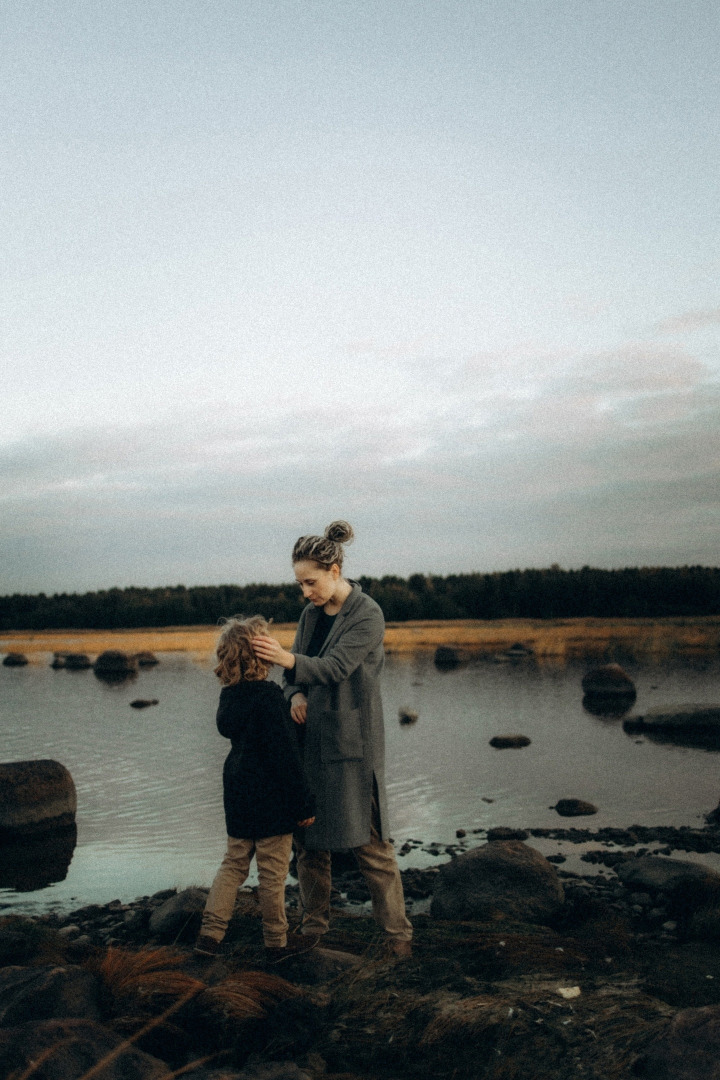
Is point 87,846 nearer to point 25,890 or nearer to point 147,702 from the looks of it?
point 25,890

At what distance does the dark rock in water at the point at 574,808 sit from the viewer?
29.2 feet

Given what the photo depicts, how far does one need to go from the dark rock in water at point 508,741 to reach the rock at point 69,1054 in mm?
10409

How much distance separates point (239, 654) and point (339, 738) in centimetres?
62

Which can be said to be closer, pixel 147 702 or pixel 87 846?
pixel 87 846

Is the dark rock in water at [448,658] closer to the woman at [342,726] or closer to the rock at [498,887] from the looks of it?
the rock at [498,887]

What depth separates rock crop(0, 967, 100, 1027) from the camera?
3469mm

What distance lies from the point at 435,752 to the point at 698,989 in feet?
27.6

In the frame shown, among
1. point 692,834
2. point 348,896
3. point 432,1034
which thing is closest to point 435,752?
point 692,834

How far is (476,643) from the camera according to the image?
112 feet

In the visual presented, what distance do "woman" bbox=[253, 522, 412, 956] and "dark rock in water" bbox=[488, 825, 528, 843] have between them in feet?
11.8

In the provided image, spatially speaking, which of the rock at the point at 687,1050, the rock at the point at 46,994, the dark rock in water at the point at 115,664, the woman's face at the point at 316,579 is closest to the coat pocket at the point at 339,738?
the woman's face at the point at 316,579

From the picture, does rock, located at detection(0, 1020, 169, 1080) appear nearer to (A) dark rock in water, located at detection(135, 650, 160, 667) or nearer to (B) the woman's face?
(B) the woman's face

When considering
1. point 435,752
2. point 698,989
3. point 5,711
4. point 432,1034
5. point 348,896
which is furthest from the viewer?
point 5,711

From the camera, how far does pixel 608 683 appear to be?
18.0 metres
